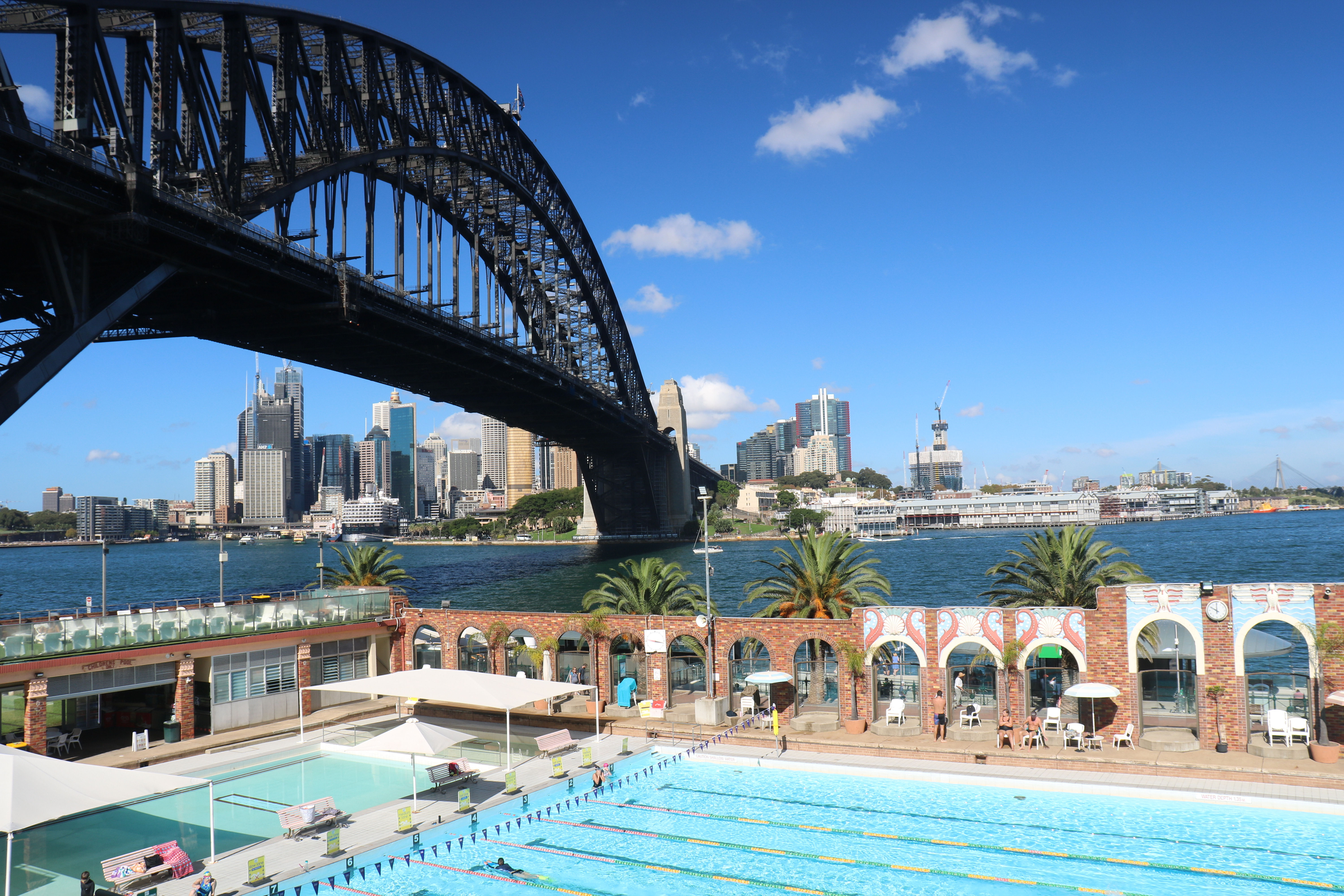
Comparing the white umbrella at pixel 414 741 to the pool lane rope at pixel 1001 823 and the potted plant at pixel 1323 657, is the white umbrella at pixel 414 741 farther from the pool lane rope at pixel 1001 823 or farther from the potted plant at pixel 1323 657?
the potted plant at pixel 1323 657

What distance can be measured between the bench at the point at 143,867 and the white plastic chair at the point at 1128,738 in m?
20.6

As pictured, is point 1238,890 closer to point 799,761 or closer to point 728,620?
point 799,761

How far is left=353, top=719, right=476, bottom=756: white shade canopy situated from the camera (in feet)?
71.4

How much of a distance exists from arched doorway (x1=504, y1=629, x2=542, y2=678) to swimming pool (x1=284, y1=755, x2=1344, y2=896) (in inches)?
418

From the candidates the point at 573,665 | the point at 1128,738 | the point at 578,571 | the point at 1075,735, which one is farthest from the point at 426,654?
the point at 578,571

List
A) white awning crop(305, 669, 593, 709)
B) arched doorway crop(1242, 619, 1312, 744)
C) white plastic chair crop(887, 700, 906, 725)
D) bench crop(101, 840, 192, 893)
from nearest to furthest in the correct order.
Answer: bench crop(101, 840, 192, 893) → arched doorway crop(1242, 619, 1312, 744) → white awning crop(305, 669, 593, 709) → white plastic chair crop(887, 700, 906, 725)

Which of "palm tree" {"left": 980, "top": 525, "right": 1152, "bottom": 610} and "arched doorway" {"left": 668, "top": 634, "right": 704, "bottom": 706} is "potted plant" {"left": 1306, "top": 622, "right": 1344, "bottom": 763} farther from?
"arched doorway" {"left": 668, "top": 634, "right": 704, "bottom": 706}

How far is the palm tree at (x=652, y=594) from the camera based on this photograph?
3553 centimetres

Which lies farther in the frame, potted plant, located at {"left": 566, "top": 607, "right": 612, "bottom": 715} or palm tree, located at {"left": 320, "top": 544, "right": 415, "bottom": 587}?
palm tree, located at {"left": 320, "top": 544, "right": 415, "bottom": 587}

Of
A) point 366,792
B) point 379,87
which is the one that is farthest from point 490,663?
point 379,87

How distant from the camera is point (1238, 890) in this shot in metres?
16.1

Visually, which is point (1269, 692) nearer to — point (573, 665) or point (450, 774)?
point (450, 774)

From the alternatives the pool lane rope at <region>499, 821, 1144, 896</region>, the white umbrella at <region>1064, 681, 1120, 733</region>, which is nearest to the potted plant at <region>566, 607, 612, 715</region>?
the pool lane rope at <region>499, 821, 1144, 896</region>

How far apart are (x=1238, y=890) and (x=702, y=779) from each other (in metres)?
11.4
